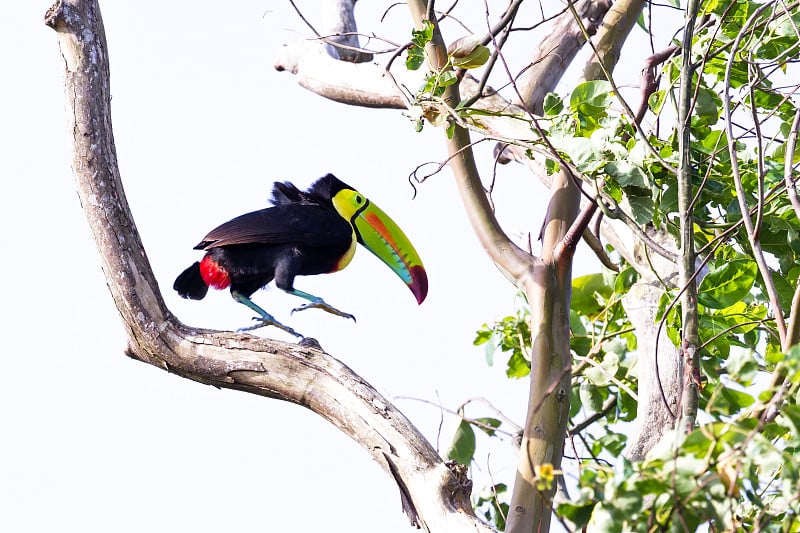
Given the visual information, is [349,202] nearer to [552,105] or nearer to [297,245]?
[297,245]

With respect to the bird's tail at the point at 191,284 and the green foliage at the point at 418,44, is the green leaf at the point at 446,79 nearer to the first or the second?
the green foliage at the point at 418,44

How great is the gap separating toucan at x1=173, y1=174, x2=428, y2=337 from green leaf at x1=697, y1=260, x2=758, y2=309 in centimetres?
168

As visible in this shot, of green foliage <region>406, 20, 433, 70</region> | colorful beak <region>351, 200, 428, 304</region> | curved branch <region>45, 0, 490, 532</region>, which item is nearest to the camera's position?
green foliage <region>406, 20, 433, 70</region>

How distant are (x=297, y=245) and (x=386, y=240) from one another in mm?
552

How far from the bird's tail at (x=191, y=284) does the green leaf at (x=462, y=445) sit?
1549 mm

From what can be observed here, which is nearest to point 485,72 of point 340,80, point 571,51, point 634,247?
point 634,247

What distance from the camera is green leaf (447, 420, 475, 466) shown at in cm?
332

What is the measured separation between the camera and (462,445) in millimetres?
3326

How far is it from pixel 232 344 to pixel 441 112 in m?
1.06

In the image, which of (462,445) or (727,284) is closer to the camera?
(727,284)

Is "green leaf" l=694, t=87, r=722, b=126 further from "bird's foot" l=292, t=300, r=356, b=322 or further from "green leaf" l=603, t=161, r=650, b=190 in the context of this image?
"bird's foot" l=292, t=300, r=356, b=322

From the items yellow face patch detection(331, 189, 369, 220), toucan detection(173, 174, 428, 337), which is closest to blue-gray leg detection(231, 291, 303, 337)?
toucan detection(173, 174, 428, 337)

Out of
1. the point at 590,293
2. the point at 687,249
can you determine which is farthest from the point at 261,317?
the point at 687,249

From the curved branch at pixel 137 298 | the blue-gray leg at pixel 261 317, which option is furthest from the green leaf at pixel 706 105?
the blue-gray leg at pixel 261 317
